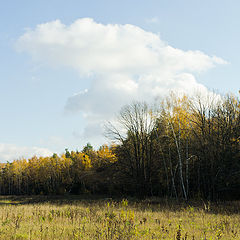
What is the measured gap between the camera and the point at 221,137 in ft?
77.3

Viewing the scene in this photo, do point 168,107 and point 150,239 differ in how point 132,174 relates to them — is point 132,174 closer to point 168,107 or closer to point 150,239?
point 168,107

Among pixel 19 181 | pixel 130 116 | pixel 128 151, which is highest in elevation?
pixel 130 116

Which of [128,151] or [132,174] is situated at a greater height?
[128,151]

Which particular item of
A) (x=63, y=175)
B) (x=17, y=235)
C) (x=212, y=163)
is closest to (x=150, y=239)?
(x=17, y=235)

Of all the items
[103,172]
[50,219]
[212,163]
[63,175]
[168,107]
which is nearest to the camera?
[50,219]

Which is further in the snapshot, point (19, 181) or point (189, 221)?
point (19, 181)

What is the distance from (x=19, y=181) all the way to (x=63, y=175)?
1749 cm

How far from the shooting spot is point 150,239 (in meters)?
7.53

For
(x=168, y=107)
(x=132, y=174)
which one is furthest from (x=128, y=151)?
(x=168, y=107)

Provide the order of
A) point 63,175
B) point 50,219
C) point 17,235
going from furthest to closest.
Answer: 1. point 63,175
2. point 50,219
3. point 17,235

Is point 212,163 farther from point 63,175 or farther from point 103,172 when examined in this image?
point 63,175

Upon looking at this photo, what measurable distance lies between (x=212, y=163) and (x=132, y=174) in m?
11.2

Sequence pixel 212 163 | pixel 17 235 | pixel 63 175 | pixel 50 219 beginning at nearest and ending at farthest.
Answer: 1. pixel 17 235
2. pixel 50 219
3. pixel 212 163
4. pixel 63 175

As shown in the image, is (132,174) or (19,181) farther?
(19,181)
